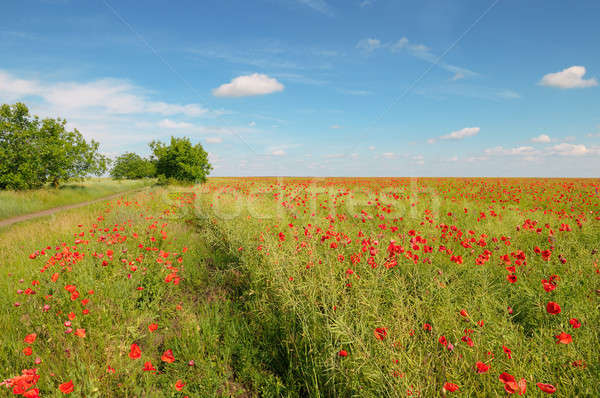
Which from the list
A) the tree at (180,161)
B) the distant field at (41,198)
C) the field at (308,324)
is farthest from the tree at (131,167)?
the field at (308,324)

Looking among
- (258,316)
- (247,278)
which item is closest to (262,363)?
(258,316)

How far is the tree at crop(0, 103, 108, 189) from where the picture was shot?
54.1 ft

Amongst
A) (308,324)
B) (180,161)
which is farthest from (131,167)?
(308,324)

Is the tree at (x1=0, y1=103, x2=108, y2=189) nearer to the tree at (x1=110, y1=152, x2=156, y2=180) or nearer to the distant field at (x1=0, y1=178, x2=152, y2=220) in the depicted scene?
the distant field at (x1=0, y1=178, x2=152, y2=220)

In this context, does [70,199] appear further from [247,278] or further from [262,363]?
[262,363]

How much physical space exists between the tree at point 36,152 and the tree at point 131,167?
50.3m

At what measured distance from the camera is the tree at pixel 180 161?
3328cm

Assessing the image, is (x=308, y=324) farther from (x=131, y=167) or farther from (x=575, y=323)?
Result: (x=131, y=167)

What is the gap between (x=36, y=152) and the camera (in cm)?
1777

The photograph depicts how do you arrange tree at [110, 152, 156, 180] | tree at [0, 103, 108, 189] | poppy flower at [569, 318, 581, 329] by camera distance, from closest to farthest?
poppy flower at [569, 318, 581, 329] < tree at [0, 103, 108, 189] < tree at [110, 152, 156, 180]

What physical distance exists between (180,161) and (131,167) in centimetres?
5924

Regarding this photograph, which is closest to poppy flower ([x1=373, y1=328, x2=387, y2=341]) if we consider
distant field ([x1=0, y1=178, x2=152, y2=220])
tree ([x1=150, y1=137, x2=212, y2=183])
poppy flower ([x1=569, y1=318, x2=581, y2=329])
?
poppy flower ([x1=569, y1=318, x2=581, y2=329])

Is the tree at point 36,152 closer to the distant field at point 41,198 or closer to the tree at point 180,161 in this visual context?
the distant field at point 41,198

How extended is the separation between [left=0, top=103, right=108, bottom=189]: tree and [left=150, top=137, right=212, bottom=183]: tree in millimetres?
11895
